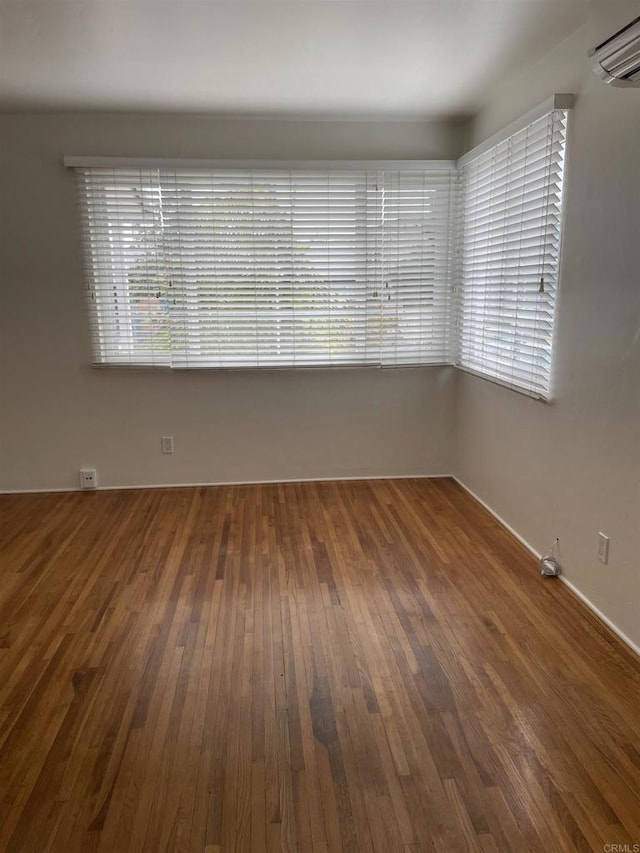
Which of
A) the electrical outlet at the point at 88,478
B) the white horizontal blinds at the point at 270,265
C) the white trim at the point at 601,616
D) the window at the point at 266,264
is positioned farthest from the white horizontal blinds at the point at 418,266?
the electrical outlet at the point at 88,478

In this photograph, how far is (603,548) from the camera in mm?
2428

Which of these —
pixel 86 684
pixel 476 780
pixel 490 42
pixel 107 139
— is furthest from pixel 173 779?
pixel 107 139

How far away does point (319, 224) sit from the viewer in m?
3.87

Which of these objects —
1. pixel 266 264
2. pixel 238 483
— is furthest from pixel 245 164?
pixel 238 483

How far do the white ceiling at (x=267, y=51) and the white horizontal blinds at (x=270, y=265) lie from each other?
47 cm

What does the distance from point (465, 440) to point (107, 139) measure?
10.3ft

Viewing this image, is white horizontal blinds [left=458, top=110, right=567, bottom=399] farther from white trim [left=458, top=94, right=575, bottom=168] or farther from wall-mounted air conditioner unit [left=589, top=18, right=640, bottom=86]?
wall-mounted air conditioner unit [left=589, top=18, right=640, bottom=86]

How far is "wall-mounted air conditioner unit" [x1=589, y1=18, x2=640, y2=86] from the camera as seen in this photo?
5.59 feet

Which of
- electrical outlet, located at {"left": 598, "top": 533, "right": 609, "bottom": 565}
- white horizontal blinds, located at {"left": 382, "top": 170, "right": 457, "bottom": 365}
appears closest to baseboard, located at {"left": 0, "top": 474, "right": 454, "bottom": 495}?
white horizontal blinds, located at {"left": 382, "top": 170, "right": 457, "bottom": 365}

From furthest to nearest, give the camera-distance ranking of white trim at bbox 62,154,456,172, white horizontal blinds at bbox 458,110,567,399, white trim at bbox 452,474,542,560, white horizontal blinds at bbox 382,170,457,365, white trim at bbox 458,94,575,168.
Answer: white horizontal blinds at bbox 382,170,457,365 < white trim at bbox 62,154,456,172 < white trim at bbox 452,474,542,560 < white horizontal blinds at bbox 458,110,567,399 < white trim at bbox 458,94,575,168

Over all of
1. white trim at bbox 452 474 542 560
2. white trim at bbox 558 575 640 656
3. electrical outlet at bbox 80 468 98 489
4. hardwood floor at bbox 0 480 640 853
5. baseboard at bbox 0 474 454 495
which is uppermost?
electrical outlet at bbox 80 468 98 489

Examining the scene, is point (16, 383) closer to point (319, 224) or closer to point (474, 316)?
point (319, 224)

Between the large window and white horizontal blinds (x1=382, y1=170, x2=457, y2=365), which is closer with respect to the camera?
the large window

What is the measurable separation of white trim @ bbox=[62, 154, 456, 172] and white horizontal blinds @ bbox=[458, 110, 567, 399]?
32 cm
